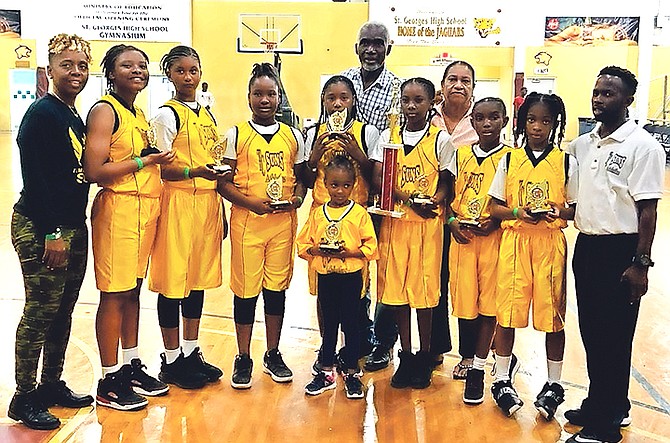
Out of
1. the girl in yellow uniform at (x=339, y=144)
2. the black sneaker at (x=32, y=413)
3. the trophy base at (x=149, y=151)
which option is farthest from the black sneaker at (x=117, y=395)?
the trophy base at (x=149, y=151)

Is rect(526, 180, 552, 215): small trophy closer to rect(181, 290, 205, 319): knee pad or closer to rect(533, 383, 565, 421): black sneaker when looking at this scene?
rect(533, 383, 565, 421): black sneaker

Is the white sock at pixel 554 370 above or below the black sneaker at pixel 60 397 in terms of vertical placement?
above

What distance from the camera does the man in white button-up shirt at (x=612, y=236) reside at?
8.98 feet

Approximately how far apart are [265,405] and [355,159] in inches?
46.8

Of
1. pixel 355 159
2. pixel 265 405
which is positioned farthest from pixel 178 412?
pixel 355 159

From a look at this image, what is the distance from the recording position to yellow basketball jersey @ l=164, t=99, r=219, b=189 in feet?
10.7

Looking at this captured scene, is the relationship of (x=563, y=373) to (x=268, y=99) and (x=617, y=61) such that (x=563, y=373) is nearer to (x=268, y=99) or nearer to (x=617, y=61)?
(x=268, y=99)

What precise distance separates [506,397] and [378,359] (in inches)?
32.0

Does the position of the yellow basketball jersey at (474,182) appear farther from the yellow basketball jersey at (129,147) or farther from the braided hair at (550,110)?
the yellow basketball jersey at (129,147)

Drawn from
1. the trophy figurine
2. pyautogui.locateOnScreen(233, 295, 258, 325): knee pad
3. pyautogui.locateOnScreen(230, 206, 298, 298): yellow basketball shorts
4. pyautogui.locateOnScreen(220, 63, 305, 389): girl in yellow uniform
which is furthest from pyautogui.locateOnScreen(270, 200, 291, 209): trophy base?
pyautogui.locateOnScreen(233, 295, 258, 325): knee pad

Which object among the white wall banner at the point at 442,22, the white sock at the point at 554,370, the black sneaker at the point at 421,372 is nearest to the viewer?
the white sock at the point at 554,370

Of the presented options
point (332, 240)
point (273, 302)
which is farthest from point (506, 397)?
point (273, 302)

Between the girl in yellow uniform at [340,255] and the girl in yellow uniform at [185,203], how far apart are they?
1.45 feet

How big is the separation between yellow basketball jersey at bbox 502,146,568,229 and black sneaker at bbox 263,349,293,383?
1314 millimetres
